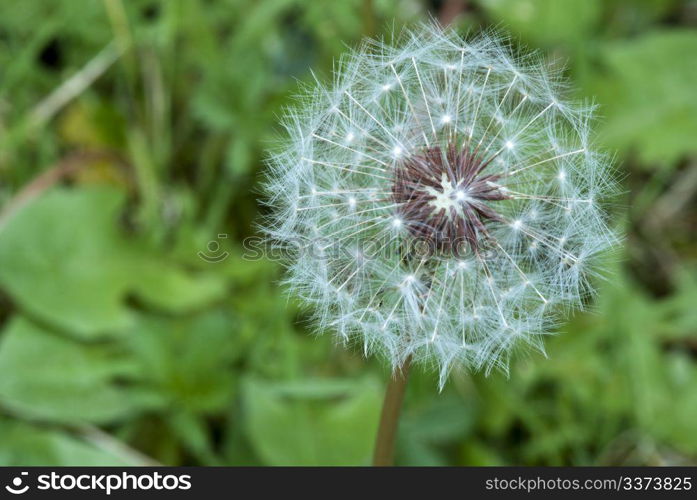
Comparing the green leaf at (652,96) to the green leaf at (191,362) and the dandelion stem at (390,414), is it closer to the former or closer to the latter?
the green leaf at (191,362)

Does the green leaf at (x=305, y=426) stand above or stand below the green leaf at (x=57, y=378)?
below

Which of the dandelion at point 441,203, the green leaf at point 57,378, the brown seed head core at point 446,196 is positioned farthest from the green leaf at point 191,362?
the brown seed head core at point 446,196

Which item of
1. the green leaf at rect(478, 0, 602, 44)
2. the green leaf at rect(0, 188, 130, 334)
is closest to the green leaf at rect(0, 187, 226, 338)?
the green leaf at rect(0, 188, 130, 334)

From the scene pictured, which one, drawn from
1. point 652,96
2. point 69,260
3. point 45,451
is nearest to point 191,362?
point 45,451

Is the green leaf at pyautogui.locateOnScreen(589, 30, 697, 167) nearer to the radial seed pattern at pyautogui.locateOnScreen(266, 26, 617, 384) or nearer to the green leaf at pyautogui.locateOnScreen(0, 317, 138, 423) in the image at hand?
the radial seed pattern at pyautogui.locateOnScreen(266, 26, 617, 384)

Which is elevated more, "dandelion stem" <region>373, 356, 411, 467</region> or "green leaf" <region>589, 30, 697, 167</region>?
"green leaf" <region>589, 30, 697, 167</region>

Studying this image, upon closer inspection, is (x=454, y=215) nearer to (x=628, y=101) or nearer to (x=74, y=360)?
(x=74, y=360)

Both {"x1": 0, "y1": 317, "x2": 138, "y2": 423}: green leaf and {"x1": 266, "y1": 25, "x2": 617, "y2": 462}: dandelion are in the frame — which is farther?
{"x1": 0, "y1": 317, "x2": 138, "y2": 423}: green leaf
